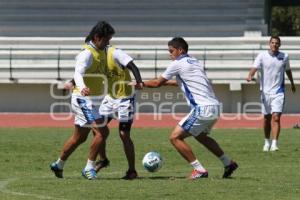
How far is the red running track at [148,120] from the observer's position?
28188mm

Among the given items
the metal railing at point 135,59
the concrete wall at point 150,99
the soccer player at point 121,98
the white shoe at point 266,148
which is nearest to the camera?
the soccer player at point 121,98

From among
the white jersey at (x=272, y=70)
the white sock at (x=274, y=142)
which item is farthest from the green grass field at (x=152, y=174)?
the white jersey at (x=272, y=70)

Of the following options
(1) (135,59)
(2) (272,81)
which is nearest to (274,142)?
(2) (272,81)

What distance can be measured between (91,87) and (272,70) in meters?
6.46

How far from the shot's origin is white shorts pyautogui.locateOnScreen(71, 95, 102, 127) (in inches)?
512

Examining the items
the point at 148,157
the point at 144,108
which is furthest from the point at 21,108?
the point at 148,157

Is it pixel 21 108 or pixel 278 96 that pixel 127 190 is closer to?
pixel 278 96

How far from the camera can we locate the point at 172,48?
43.1 feet

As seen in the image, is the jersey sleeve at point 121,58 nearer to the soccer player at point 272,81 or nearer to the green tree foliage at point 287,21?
the soccer player at point 272,81

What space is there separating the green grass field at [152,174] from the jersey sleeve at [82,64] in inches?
52.6

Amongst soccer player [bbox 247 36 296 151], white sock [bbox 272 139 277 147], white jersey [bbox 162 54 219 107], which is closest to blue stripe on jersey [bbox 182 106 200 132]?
white jersey [bbox 162 54 219 107]

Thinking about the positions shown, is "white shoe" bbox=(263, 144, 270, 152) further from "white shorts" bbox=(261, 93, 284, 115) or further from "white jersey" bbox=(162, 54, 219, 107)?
"white jersey" bbox=(162, 54, 219, 107)

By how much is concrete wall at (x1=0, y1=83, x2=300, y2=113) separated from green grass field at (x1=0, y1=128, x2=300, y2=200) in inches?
396

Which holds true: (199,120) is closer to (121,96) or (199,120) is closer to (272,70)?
(121,96)
